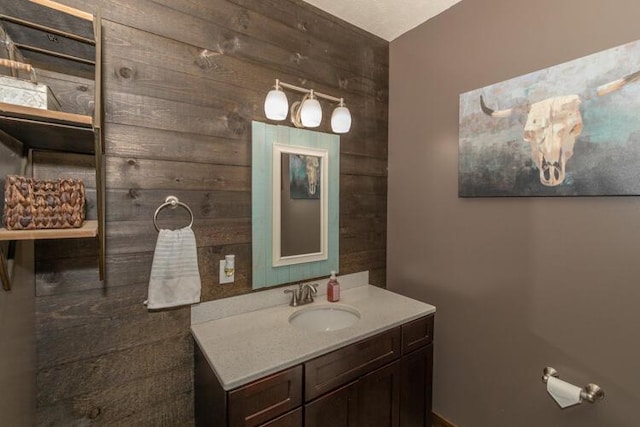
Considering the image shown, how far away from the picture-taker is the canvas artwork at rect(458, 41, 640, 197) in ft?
3.56

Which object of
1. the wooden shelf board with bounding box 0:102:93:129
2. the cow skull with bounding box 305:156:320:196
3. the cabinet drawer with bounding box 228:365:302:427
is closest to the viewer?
the wooden shelf board with bounding box 0:102:93:129

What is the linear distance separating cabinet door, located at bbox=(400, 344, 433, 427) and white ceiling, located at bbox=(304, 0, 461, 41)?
188cm

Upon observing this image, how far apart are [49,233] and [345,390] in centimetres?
116

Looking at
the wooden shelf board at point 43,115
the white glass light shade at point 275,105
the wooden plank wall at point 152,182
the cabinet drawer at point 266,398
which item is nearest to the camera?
the wooden shelf board at point 43,115

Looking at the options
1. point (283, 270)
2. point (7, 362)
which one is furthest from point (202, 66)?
point (7, 362)

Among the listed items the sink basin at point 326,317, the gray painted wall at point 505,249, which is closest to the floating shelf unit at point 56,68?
the sink basin at point 326,317

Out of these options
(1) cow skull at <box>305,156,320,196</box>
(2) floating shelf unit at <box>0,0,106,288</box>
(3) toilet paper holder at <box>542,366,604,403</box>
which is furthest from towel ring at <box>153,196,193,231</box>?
(3) toilet paper holder at <box>542,366,604,403</box>

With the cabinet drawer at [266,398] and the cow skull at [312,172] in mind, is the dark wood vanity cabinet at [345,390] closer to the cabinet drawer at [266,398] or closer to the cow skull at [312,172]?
the cabinet drawer at [266,398]

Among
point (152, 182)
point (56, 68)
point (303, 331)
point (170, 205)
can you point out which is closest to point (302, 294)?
point (303, 331)

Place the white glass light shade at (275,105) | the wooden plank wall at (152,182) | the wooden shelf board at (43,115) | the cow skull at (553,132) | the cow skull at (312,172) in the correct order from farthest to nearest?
the cow skull at (312,172)
the white glass light shade at (275,105)
the cow skull at (553,132)
the wooden plank wall at (152,182)
the wooden shelf board at (43,115)

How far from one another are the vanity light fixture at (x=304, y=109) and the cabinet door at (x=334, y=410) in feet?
4.10

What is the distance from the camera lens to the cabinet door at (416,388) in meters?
1.43

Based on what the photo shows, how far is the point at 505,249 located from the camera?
144 cm

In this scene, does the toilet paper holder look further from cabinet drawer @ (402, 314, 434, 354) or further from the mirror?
the mirror
